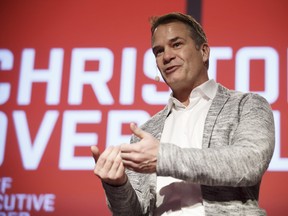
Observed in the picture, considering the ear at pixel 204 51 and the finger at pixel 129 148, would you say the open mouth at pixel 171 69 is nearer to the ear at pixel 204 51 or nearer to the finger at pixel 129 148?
the ear at pixel 204 51

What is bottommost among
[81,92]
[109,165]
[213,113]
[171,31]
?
[109,165]

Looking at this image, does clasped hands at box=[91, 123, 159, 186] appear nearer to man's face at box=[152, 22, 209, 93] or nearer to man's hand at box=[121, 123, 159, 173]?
man's hand at box=[121, 123, 159, 173]

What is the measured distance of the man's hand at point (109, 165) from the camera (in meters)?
1.10

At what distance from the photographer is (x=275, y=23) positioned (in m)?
2.28

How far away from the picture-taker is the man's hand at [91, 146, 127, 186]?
1102mm

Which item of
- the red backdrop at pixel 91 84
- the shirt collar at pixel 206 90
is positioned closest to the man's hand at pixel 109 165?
the shirt collar at pixel 206 90

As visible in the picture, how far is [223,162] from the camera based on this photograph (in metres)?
1.04

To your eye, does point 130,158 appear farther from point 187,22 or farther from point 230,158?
point 187,22

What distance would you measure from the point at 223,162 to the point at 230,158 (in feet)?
0.06

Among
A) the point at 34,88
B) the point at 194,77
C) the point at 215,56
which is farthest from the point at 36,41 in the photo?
the point at 194,77

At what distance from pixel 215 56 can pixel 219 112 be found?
3.36 ft

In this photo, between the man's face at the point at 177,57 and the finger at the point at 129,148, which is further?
the man's face at the point at 177,57

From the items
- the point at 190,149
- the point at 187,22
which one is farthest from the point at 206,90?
the point at 190,149

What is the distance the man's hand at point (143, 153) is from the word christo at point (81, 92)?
1.11 meters
